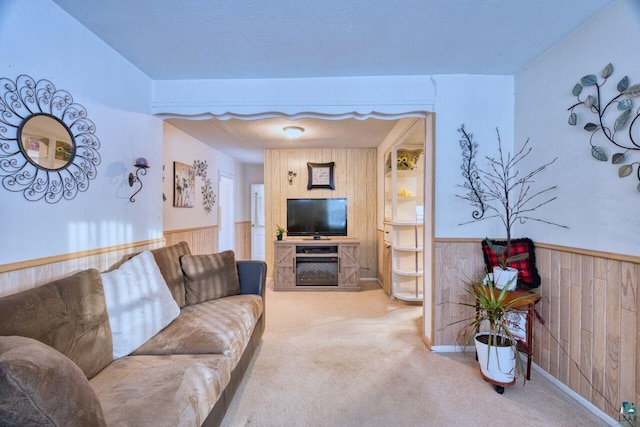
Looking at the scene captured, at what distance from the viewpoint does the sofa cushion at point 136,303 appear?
1.59 m

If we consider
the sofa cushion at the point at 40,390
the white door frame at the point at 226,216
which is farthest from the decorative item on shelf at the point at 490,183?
the white door frame at the point at 226,216

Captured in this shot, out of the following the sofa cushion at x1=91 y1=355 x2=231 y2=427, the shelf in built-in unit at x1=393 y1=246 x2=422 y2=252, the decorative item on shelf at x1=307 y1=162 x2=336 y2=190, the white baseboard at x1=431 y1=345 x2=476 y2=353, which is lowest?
the white baseboard at x1=431 y1=345 x2=476 y2=353

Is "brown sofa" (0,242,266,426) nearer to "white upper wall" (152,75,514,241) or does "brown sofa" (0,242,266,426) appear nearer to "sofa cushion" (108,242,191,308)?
"sofa cushion" (108,242,191,308)

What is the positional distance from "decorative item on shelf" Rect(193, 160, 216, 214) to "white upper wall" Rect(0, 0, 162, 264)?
1.80 m

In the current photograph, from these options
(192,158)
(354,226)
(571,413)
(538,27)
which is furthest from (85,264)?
(354,226)

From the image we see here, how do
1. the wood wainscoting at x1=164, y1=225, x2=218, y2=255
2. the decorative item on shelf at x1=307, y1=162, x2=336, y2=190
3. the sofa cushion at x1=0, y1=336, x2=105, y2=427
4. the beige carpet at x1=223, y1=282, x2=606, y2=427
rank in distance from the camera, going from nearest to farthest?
the sofa cushion at x1=0, y1=336, x2=105, y2=427 < the beige carpet at x1=223, y1=282, x2=606, y2=427 < the wood wainscoting at x1=164, y1=225, x2=218, y2=255 < the decorative item on shelf at x1=307, y1=162, x2=336, y2=190

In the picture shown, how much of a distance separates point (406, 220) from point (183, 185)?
3.16m

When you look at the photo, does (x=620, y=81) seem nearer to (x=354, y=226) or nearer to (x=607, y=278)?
(x=607, y=278)

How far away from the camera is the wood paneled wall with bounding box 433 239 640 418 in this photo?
157 centimetres

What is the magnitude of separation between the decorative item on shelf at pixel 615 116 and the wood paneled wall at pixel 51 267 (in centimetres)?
326

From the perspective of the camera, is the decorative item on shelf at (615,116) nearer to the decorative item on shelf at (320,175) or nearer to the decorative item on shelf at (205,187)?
the decorative item on shelf at (320,175)

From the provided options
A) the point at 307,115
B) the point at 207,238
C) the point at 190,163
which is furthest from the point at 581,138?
the point at 207,238

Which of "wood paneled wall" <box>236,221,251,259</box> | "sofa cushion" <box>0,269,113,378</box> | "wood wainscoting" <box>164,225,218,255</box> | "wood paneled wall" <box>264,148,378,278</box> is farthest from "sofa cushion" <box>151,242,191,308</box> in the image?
"wood paneled wall" <box>236,221,251,259</box>

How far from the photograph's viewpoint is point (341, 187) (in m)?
5.01
